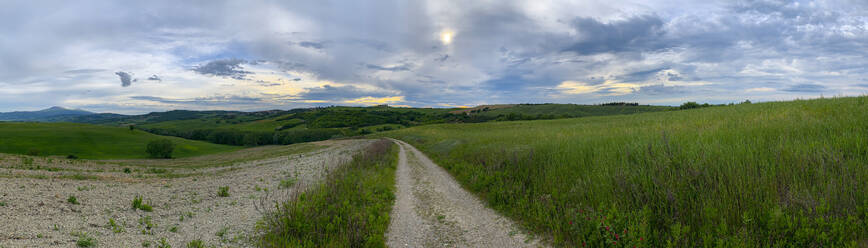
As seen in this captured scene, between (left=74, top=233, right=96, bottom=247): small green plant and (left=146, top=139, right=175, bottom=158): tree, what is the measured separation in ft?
234

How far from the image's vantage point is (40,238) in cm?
670

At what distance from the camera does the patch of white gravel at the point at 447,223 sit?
22.5 ft

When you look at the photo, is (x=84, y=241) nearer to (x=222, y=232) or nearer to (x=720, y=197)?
(x=222, y=232)

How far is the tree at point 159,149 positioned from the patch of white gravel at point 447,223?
2872 inches

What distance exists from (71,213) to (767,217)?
53.5 ft

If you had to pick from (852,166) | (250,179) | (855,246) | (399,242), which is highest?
(852,166)

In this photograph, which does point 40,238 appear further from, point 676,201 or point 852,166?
point 852,166

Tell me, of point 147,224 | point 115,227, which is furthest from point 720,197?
point 147,224

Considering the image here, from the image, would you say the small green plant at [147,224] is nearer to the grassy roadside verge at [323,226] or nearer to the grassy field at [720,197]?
the grassy roadside verge at [323,226]

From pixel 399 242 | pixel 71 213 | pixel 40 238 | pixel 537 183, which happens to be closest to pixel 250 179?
pixel 71 213

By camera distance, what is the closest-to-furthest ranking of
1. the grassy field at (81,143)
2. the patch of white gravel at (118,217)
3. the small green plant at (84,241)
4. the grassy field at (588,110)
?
1. the small green plant at (84,241)
2. the patch of white gravel at (118,217)
3. the grassy field at (81,143)
4. the grassy field at (588,110)

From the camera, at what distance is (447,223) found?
820 centimetres

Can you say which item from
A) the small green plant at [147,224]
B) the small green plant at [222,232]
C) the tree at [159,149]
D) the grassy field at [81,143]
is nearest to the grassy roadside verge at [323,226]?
the small green plant at [222,232]

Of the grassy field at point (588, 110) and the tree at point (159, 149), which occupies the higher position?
the grassy field at point (588, 110)
